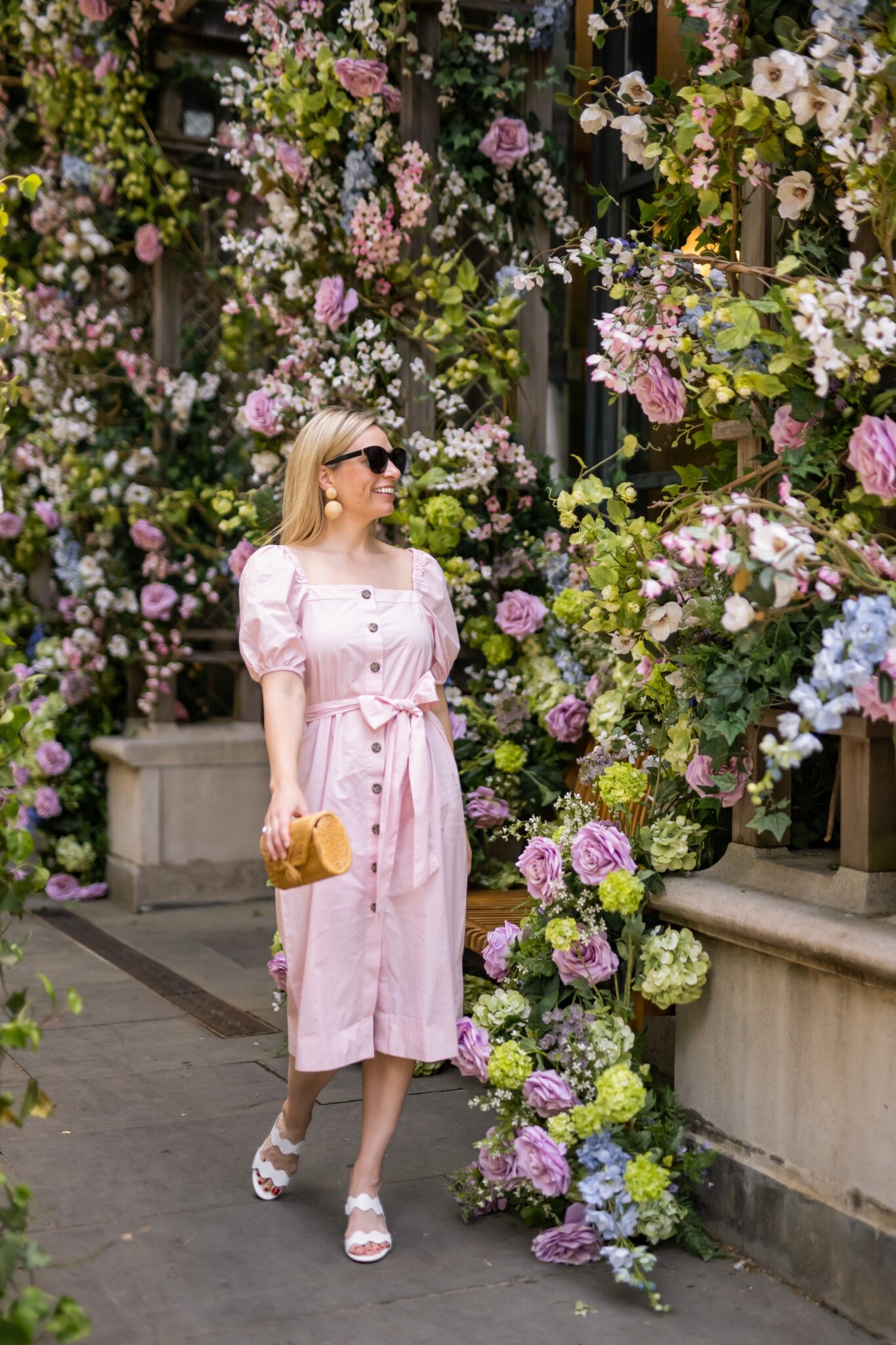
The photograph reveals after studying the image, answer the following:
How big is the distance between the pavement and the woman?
0.58ft

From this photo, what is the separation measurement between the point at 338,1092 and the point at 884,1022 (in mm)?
2011

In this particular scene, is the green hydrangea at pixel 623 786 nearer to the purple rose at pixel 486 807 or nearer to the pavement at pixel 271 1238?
the pavement at pixel 271 1238

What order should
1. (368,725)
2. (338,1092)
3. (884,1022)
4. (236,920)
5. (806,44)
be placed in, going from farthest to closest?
1. (236,920)
2. (338,1092)
3. (368,725)
4. (806,44)
5. (884,1022)

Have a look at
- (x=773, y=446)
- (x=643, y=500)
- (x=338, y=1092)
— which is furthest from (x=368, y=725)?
(x=643, y=500)

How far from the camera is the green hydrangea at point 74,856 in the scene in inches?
281

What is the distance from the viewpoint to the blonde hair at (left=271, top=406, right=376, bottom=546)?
3.45 m

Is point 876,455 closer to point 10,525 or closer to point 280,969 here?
point 280,969

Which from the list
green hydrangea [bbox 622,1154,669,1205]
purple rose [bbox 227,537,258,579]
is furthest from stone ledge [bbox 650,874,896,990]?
purple rose [bbox 227,537,258,579]

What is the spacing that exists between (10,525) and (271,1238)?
4.72 metres

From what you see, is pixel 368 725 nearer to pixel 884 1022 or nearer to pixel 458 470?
pixel 884 1022

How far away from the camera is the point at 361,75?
4.73 meters

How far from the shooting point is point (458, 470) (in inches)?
192

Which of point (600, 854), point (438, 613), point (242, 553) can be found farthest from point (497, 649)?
point (600, 854)

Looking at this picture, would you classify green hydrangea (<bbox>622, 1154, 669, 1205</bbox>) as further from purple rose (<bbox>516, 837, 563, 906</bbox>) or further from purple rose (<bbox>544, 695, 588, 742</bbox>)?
purple rose (<bbox>544, 695, 588, 742</bbox>)
